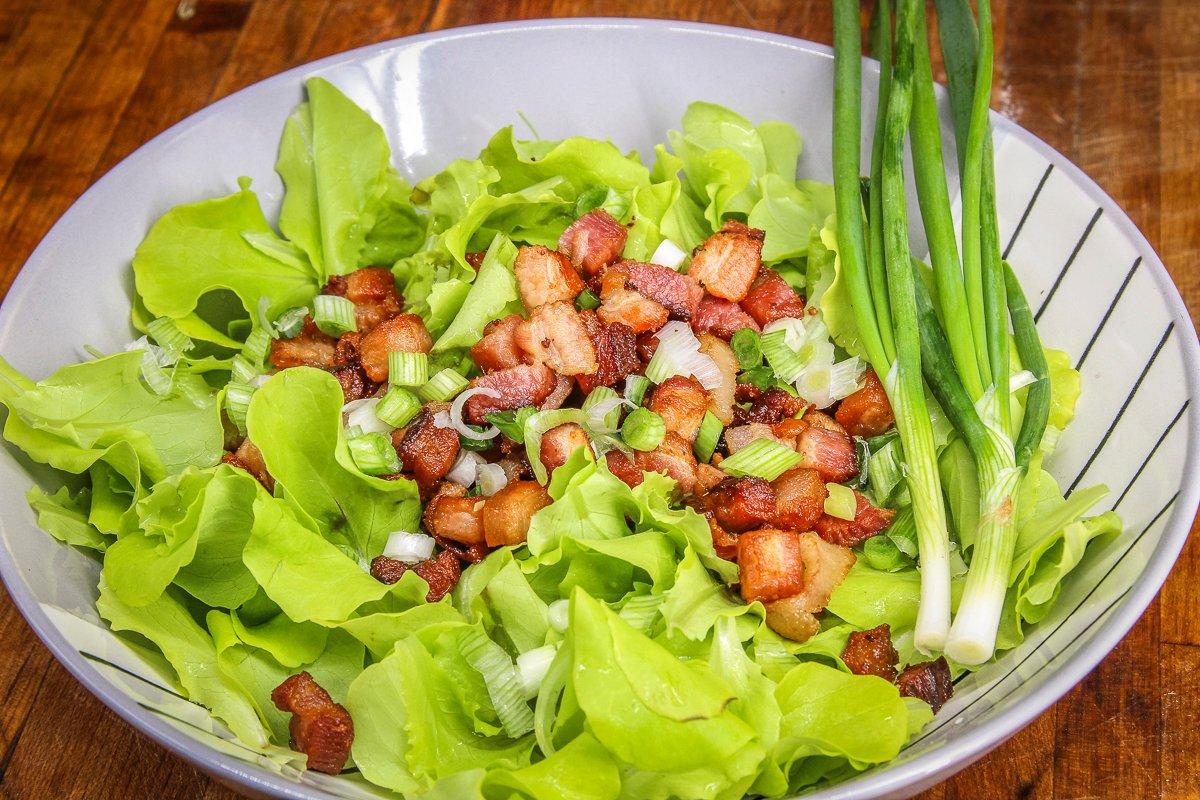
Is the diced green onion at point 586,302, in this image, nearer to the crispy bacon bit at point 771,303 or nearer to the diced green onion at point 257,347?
the crispy bacon bit at point 771,303

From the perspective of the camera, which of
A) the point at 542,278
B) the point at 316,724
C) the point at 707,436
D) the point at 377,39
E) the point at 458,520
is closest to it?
the point at 316,724

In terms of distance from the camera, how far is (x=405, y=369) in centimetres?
193

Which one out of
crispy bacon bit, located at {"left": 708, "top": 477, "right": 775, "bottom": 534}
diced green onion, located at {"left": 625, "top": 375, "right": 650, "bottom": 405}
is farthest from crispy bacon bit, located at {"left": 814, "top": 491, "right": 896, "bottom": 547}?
diced green onion, located at {"left": 625, "top": 375, "right": 650, "bottom": 405}

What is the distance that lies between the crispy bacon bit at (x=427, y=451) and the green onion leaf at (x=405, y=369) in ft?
0.31

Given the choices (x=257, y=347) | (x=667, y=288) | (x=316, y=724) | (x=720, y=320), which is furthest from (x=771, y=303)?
(x=316, y=724)

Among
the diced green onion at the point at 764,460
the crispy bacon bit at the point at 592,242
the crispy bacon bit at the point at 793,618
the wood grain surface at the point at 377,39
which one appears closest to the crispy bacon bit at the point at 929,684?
the crispy bacon bit at the point at 793,618

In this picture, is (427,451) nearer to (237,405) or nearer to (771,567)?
(237,405)

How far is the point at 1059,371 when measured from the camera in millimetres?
1961

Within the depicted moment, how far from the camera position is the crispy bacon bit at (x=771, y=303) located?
2076 mm

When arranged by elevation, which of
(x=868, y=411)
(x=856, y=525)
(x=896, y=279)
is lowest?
(x=856, y=525)

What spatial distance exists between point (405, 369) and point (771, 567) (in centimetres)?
73

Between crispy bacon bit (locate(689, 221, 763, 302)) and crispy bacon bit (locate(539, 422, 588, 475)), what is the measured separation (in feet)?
1.47

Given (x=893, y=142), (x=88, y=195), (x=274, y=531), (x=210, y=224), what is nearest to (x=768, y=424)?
(x=893, y=142)

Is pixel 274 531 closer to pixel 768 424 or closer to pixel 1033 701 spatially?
pixel 768 424
